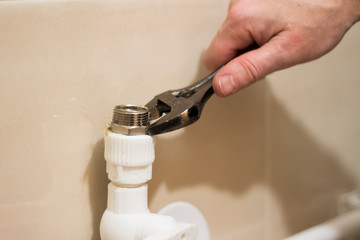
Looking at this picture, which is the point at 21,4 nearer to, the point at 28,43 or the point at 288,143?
the point at 28,43

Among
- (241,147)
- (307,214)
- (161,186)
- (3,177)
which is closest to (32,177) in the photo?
(3,177)

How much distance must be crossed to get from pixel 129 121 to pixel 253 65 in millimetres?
132

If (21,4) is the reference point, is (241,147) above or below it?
below

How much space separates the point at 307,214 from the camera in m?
0.61

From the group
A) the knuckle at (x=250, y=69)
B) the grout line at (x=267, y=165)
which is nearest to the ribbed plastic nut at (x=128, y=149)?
the knuckle at (x=250, y=69)

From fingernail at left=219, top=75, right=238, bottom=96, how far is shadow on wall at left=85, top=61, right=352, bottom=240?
8 cm

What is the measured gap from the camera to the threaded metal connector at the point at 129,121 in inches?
14.1

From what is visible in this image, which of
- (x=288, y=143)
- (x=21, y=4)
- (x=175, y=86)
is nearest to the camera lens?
(x=21, y=4)

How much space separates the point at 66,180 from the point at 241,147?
0.22m

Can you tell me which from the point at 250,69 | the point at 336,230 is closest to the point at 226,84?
the point at 250,69

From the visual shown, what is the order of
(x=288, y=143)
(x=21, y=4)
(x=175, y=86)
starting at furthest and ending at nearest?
(x=288, y=143), (x=175, y=86), (x=21, y=4)

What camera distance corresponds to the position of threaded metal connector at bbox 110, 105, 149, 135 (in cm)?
36

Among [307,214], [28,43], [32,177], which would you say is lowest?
[307,214]

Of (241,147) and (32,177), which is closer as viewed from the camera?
(32,177)
